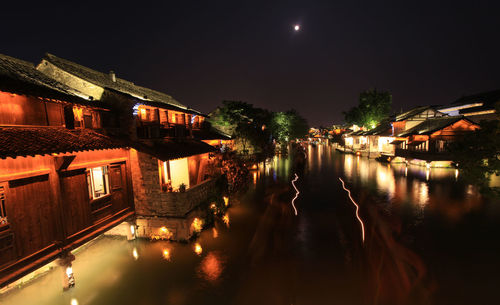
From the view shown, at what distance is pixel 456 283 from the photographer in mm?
8820

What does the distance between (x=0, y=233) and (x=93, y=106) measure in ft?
21.0

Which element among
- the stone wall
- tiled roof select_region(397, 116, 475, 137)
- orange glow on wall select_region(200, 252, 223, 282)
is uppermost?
tiled roof select_region(397, 116, 475, 137)

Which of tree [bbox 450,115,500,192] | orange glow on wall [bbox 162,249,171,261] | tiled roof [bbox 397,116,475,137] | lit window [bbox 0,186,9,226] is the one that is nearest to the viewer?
lit window [bbox 0,186,9,226]

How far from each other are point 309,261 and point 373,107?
56295 mm

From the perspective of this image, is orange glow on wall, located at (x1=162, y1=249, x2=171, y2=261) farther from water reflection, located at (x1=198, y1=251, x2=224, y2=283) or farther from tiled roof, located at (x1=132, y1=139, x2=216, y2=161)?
tiled roof, located at (x1=132, y1=139, x2=216, y2=161)

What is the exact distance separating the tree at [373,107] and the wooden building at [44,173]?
196 feet

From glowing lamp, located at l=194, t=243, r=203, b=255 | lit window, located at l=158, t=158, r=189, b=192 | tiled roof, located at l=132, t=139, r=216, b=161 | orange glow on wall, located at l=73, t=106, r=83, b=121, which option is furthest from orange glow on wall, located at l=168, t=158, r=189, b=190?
orange glow on wall, located at l=73, t=106, r=83, b=121

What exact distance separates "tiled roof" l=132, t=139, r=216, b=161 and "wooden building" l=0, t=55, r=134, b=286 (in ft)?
3.86

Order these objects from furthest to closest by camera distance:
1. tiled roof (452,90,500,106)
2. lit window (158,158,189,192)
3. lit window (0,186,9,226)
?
1. tiled roof (452,90,500,106)
2. lit window (158,158,189,192)
3. lit window (0,186,9,226)

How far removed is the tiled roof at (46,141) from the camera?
6863mm

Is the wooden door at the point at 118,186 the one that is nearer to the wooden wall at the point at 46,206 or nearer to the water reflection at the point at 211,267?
the wooden wall at the point at 46,206

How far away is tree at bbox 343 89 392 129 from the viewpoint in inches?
2189

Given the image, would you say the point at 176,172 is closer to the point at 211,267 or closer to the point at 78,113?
the point at 78,113

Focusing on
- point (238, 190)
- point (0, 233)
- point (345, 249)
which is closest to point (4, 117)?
point (0, 233)
